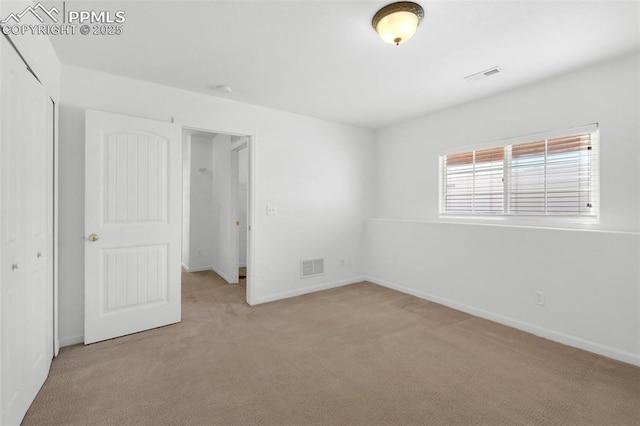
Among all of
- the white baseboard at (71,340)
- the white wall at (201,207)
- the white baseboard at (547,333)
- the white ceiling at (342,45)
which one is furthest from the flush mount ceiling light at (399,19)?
the white wall at (201,207)

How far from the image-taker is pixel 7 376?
1.47 metres

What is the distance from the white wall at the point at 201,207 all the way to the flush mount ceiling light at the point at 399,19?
190 inches

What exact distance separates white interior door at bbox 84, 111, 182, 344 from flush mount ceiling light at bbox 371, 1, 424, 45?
7.50 ft

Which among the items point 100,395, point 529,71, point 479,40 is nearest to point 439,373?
point 100,395

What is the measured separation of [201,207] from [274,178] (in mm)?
2698

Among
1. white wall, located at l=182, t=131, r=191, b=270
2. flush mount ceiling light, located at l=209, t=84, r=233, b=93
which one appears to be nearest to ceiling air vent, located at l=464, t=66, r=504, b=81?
flush mount ceiling light, located at l=209, t=84, r=233, b=93

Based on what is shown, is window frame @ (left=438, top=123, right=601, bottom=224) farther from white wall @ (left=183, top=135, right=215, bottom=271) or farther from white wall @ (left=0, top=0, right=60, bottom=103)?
white wall @ (left=183, top=135, right=215, bottom=271)

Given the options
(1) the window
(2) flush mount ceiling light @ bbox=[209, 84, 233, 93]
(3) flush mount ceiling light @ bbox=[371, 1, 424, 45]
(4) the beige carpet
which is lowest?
(4) the beige carpet

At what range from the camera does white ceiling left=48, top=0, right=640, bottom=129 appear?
6.25 ft

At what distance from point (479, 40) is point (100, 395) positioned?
3.78m

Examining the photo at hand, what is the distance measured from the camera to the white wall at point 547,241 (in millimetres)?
2447

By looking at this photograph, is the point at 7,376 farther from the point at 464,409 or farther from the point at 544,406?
the point at 544,406

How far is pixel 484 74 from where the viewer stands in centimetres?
281

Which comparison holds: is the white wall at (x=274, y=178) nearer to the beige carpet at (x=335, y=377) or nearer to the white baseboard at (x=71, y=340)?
the white baseboard at (x=71, y=340)
